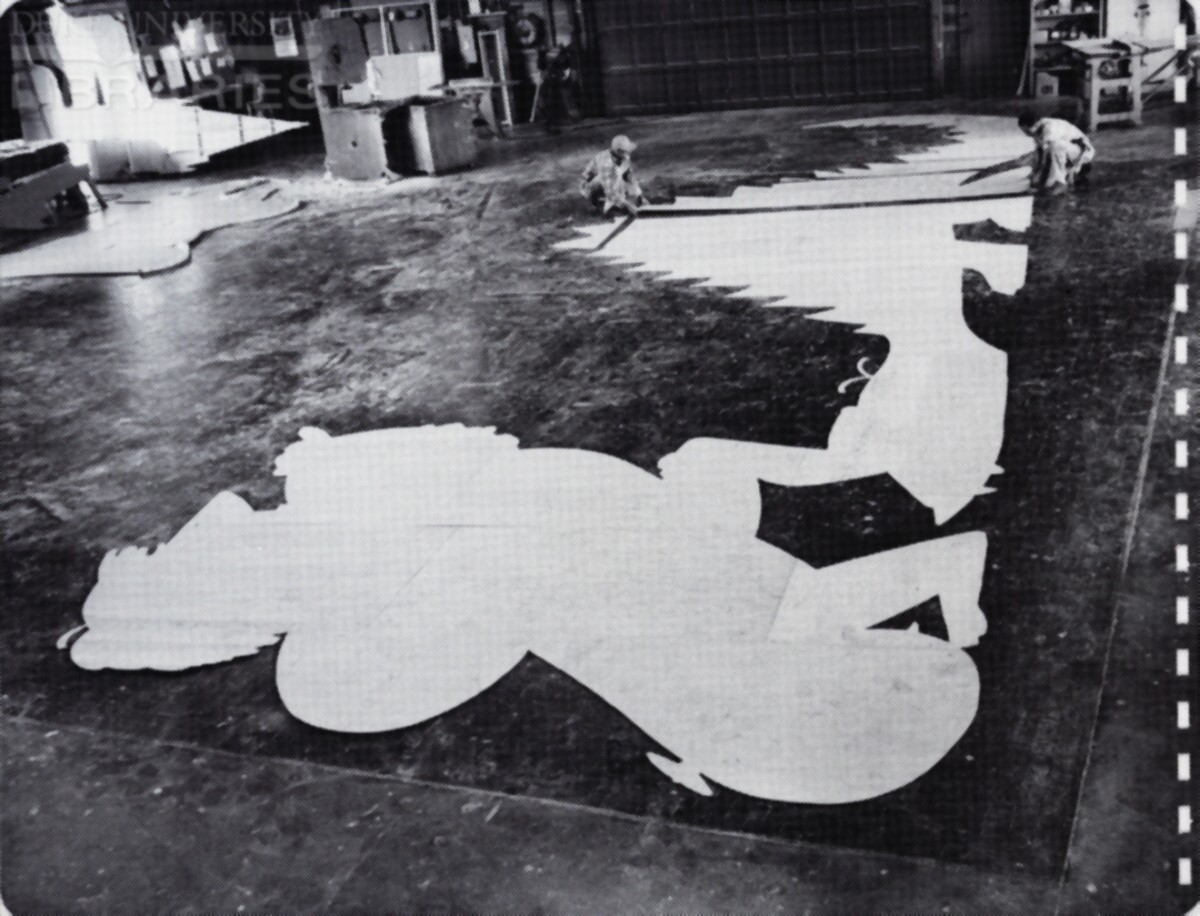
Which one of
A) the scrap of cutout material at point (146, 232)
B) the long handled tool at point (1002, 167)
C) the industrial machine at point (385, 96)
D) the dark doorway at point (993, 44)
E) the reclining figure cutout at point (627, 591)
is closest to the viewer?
the reclining figure cutout at point (627, 591)

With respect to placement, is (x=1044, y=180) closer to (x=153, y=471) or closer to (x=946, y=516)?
(x=946, y=516)

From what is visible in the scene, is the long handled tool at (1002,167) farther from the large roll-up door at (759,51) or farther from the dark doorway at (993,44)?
the large roll-up door at (759,51)

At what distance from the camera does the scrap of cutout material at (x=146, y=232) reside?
8.42m

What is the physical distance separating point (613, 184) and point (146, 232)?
12.9 feet

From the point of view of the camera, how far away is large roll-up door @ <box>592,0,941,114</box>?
11.3 metres

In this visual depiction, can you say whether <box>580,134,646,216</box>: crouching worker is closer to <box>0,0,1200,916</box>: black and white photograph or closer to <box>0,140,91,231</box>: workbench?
<box>0,0,1200,916</box>: black and white photograph

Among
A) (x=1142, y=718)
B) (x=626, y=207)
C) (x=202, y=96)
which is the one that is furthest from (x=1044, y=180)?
(x=202, y=96)

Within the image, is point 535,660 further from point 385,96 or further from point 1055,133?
point 385,96

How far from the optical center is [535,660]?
10.9 ft

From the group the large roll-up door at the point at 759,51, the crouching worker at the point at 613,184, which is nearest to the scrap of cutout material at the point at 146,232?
the crouching worker at the point at 613,184

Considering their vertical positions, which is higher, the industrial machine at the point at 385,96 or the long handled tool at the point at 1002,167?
the industrial machine at the point at 385,96

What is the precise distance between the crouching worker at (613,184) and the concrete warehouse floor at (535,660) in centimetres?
73

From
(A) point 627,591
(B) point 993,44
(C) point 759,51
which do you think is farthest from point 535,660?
(C) point 759,51

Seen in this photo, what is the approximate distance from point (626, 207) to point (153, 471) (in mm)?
4209
